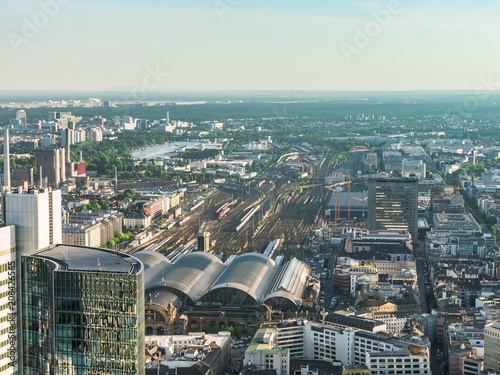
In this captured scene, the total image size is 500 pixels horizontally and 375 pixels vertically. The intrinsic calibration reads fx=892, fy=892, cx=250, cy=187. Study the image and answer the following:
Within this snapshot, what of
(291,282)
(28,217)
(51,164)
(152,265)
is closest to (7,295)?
(28,217)

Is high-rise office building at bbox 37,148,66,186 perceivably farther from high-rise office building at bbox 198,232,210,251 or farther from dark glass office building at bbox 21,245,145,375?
dark glass office building at bbox 21,245,145,375

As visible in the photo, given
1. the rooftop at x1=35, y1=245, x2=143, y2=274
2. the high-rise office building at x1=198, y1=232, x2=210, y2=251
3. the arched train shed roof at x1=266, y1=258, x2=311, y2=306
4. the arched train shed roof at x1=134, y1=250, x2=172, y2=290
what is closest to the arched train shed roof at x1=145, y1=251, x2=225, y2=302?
the arched train shed roof at x1=134, y1=250, x2=172, y2=290

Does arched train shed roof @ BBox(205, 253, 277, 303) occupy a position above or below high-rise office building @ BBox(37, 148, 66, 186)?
below

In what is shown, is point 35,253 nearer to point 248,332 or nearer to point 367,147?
point 248,332

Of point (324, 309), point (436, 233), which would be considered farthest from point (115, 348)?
point (436, 233)

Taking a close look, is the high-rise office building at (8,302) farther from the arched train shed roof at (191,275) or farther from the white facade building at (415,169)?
the white facade building at (415,169)

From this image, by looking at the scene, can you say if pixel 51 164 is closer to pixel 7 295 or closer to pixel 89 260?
pixel 7 295
